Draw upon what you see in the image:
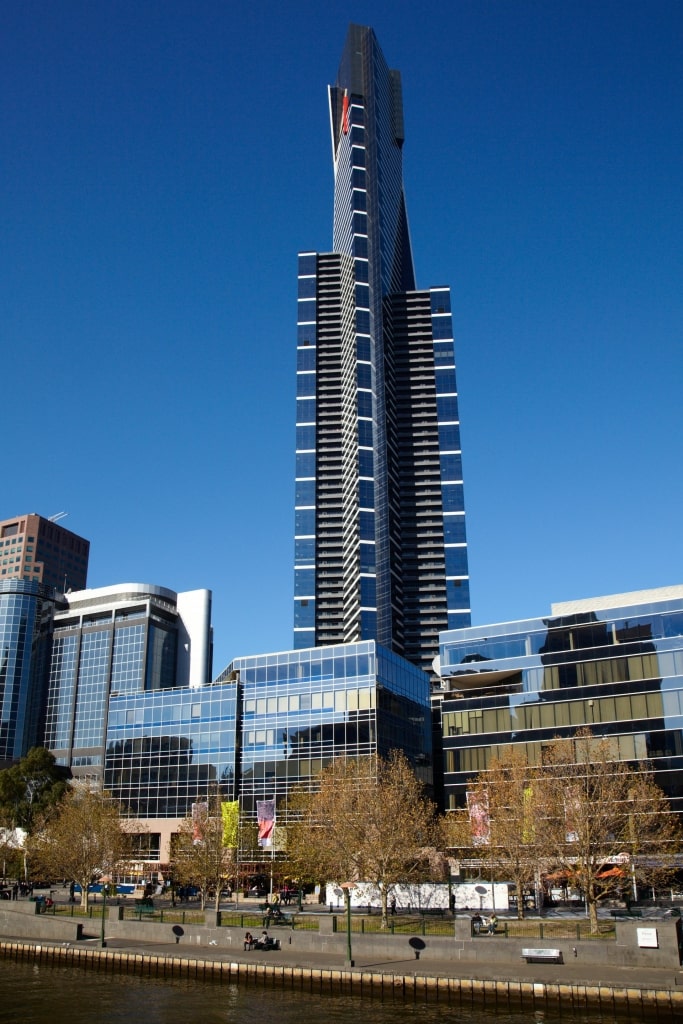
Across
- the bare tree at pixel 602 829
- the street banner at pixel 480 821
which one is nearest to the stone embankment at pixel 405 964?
the bare tree at pixel 602 829

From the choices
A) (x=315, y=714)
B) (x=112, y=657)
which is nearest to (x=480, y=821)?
(x=315, y=714)

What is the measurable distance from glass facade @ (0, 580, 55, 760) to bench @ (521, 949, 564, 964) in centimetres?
16176

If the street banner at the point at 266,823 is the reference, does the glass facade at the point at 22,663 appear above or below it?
above

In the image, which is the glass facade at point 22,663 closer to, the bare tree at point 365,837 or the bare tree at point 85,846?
the bare tree at point 85,846

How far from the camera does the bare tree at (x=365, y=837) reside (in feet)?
231

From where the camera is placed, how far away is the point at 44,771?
127 meters

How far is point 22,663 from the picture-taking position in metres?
195

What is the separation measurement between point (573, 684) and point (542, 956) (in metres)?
52.5

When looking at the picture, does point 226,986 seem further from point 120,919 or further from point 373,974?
point 120,919

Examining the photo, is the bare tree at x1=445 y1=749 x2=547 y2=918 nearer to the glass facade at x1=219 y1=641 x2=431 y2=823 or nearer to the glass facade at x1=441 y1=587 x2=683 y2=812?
the glass facade at x1=441 y1=587 x2=683 y2=812

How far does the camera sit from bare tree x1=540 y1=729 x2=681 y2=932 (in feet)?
209

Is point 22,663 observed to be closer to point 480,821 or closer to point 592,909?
point 480,821

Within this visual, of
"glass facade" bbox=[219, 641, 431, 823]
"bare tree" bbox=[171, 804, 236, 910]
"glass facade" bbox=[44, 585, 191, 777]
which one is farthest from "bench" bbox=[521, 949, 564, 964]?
"glass facade" bbox=[44, 585, 191, 777]

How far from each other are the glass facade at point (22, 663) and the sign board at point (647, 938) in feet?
545
